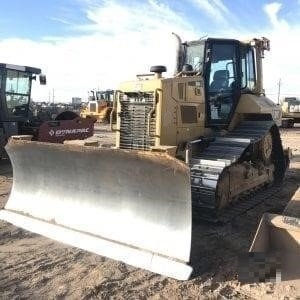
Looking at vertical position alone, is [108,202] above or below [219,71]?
below

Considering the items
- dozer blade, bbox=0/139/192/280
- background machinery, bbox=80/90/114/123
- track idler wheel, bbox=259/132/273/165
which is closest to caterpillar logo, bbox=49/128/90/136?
dozer blade, bbox=0/139/192/280

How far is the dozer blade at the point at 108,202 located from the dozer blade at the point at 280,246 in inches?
30.3

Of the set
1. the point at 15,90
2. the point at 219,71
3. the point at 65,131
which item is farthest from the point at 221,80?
the point at 15,90

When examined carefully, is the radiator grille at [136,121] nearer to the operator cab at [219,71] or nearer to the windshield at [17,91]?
the operator cab at [219,71]

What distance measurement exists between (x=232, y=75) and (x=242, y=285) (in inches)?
171

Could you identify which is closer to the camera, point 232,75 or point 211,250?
point 211,250

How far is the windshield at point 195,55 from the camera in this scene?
313 inches

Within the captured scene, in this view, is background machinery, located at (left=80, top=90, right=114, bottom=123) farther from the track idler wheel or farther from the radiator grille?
the radiator grille

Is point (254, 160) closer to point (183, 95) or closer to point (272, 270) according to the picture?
point (183, 95)

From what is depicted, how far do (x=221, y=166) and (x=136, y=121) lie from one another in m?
1.53

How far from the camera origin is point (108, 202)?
20.2 feet

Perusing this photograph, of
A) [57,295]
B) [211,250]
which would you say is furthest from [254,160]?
[57,295]

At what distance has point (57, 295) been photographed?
4.62 m

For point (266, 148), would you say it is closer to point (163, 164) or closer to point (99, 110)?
point (163, 164)
